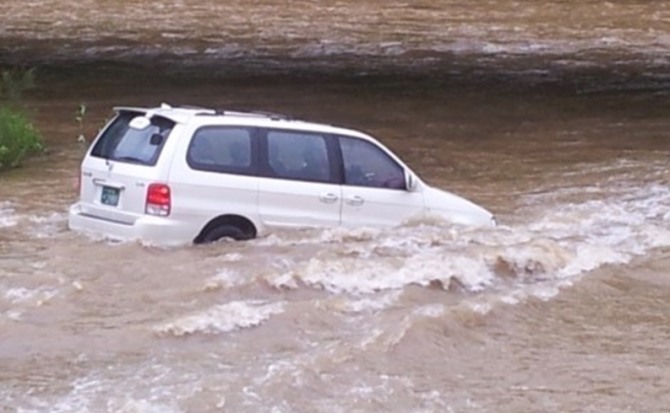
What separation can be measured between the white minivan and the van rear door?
12 millimetres

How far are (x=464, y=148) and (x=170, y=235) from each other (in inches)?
405

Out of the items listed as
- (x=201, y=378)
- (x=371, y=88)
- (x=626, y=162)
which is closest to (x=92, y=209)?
(x=201, y=378)

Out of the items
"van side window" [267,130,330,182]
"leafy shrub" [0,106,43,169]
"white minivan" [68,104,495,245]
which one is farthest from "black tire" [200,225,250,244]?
"leafy shrub" [0,106,43,169]

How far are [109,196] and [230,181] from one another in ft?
3.53

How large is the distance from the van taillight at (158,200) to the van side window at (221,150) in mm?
352

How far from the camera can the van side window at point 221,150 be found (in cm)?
1361

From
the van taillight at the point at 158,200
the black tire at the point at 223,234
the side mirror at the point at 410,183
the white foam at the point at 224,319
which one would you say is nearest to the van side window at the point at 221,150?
the van taillight at the point at 158,200

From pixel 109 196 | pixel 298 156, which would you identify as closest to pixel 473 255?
pixel 298 156

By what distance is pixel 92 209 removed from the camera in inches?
549

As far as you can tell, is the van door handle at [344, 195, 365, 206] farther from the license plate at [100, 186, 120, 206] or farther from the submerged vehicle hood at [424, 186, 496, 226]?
the license plate at [100, 186, 120, 206]

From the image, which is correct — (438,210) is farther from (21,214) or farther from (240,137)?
(21,214)

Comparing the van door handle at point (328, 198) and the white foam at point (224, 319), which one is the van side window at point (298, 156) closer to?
the van door handle at point (328, 198)

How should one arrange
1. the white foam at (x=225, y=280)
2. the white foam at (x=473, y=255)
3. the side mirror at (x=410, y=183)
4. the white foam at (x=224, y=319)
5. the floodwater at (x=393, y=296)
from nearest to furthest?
the floodwater at (x=393, y=296) → the white foam at (x=224, y=319) → the white foam at (x=225, y=280) → the white foam at (x=473, y=255) → the side mirror at (x=410, y=183)

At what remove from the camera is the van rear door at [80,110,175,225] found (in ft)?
44.2
